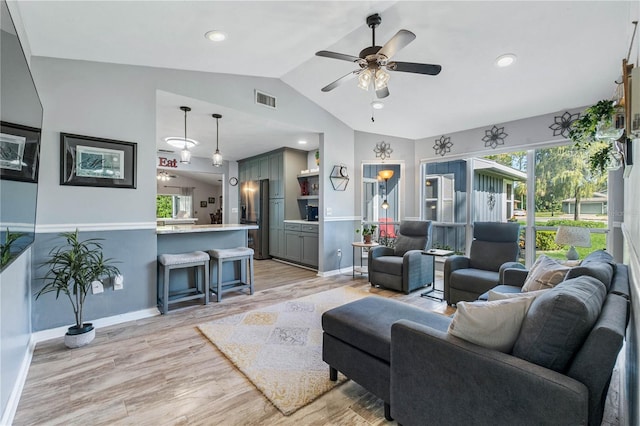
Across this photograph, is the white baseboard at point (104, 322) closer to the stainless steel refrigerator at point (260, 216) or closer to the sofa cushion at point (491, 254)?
the stainless steel refrigerator at point (260, 216)

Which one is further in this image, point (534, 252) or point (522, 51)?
point (534, 252)

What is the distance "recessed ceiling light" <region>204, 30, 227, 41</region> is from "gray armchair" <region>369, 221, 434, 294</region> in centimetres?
336

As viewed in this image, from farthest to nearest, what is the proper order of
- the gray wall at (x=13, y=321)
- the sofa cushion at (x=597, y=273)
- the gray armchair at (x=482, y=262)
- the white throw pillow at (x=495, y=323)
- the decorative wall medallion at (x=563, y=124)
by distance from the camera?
the decorative wall medallion at (x=563, y=124)
the gray armchair at (x=482, y=262)
the gray wall at (x=13, y=321)
the sofa cushion at (x=597, y=273)
the white throw pillow at (x=495, y=323)

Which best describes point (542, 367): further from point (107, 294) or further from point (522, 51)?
point (107, 294)

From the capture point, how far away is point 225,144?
5.84 m

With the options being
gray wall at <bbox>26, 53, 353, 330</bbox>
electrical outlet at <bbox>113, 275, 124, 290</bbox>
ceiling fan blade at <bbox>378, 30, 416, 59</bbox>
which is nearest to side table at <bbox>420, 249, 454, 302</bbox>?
ceiling fan blade at <bbox>378, 30, 416, 59</bbox>

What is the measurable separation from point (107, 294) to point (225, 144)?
369 centimetres

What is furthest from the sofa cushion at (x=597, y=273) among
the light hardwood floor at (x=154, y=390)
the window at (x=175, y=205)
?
the window at (x=175, y=205)

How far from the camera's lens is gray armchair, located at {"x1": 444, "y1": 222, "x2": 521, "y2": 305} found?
10.5 ft

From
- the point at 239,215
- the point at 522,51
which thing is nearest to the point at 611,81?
the point at 522,51

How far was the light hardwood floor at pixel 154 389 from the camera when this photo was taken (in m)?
1.68

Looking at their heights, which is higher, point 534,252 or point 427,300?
point 534,252

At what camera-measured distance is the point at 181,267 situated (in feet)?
11.2

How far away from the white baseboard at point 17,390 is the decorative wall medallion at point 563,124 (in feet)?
19.7
